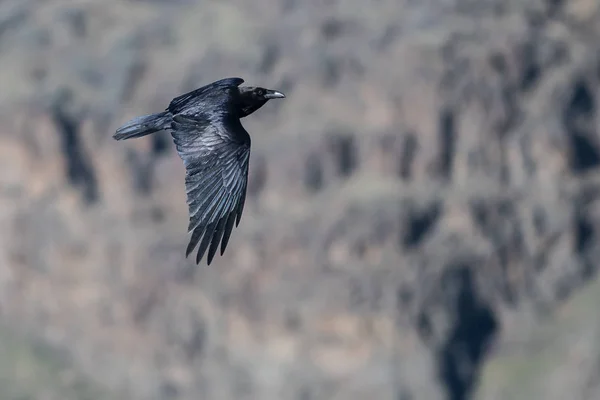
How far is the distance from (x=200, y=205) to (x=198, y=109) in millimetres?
4089

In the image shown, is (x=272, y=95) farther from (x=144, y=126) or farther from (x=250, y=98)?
(x=144, y=126)

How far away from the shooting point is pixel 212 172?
31.6 m

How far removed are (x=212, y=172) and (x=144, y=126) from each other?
171 inches

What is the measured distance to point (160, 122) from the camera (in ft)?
113

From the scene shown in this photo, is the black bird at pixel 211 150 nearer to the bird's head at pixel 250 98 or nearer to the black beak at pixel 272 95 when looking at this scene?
the bird's head at pixel 250 98

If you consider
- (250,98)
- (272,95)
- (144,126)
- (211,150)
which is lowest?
(211,150)

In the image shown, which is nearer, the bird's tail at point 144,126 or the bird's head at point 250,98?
the bird's tail at point 144,126

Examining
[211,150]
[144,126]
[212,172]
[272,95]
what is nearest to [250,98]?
[272,95]

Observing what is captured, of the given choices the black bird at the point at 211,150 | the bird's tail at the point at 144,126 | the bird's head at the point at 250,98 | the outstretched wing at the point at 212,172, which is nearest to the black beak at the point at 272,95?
the bird's head at the point at 250,98

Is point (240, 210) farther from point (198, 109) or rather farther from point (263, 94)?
point (263, 94)

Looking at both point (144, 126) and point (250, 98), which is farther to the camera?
point (250, 98)

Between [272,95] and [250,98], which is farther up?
[250,98]

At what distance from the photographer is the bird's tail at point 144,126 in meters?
34.6

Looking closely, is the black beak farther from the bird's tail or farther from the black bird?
the bird's tail
